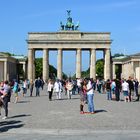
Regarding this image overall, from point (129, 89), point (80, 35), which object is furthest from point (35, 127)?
point (80, 35)

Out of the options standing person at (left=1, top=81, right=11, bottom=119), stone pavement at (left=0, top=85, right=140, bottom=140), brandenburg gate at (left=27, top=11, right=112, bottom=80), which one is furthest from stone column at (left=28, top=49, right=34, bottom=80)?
stone pavement at (left=0, top=85, right=140, bottom=140)

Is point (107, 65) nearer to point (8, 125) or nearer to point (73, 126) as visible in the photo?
point (8, 125)

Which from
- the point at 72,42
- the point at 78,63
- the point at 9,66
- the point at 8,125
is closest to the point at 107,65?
the point at 78,63

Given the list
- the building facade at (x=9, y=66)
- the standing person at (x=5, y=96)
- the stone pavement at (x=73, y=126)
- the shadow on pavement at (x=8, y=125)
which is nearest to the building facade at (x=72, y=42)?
the building facade at (x=9, y=66)

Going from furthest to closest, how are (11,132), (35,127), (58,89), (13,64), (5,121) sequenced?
(13,64) < (58,89) < (5,121) < (35,127) < (11,132)

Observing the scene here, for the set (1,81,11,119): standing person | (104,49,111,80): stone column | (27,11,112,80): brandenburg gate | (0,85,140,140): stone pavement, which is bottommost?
(0,85,140,140): stone pavement

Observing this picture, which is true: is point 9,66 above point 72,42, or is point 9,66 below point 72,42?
below

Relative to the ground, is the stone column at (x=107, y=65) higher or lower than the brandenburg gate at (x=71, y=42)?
lower

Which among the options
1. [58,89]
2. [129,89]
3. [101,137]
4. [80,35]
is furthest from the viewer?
[80,35]

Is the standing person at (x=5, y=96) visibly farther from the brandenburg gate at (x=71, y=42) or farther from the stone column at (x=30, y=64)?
the stone column at (x=30, y=64)

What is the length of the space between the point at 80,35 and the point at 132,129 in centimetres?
9292

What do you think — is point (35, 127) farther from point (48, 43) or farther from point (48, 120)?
point (48, 43)

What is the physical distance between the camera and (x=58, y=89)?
41625 mm

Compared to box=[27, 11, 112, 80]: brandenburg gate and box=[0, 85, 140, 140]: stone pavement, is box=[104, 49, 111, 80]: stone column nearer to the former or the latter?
box=[27, 11, 112, 80]: brandenburg gate
